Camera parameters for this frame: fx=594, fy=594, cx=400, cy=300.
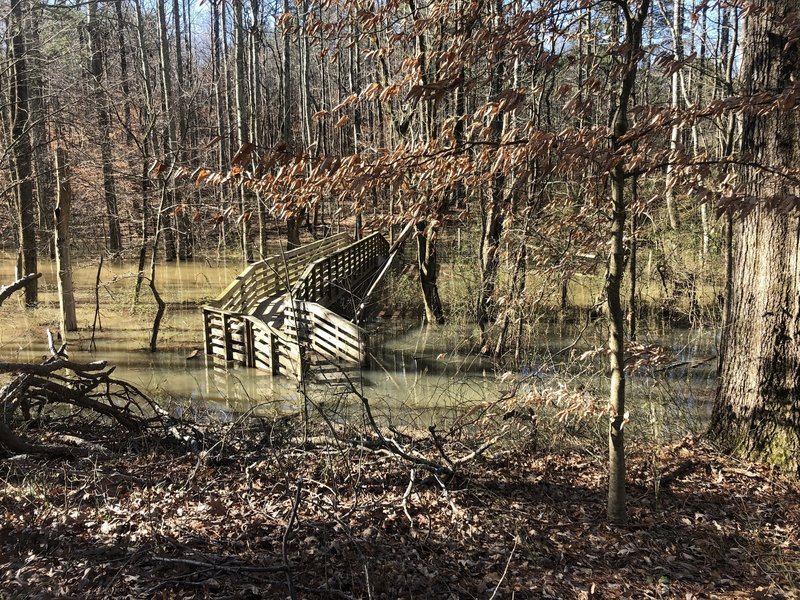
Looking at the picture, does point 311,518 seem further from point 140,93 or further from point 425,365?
point 140,93

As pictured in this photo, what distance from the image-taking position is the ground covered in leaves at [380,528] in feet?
11.2

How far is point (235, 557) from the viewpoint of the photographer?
3604 mm

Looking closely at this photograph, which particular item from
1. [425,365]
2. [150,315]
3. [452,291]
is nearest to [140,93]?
[150,315]

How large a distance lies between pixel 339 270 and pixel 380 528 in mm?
13338

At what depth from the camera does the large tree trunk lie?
15.4 feet

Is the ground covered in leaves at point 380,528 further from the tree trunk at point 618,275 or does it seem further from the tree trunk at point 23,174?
the tree trunk at point 23,174

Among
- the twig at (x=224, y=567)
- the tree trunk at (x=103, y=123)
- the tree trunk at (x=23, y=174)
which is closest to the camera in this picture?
the twig at (x=224, y=567)

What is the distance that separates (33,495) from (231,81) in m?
29.2

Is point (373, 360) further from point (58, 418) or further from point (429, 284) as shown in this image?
point (58, 418)

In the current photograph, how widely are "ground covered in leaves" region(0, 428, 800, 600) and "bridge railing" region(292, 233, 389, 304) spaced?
25.7 ft

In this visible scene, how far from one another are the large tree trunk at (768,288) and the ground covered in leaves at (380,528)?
0.37 meters

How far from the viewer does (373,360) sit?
13477 millimetres

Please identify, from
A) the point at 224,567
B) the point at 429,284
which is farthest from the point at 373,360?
the point at 224,567

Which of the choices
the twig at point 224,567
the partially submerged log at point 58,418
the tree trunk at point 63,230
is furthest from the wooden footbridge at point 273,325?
the twig at point 224,567
